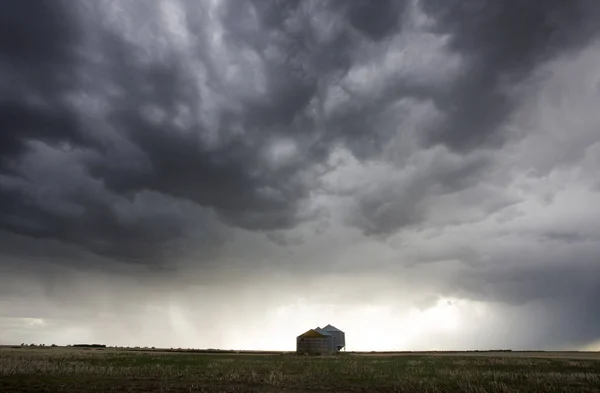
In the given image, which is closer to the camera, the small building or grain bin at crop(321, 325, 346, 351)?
the small building

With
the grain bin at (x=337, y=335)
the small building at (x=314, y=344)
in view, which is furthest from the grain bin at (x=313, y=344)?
the grain bin at (x=337, y=335)

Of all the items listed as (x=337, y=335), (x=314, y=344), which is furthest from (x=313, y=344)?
(x=337, y=335)

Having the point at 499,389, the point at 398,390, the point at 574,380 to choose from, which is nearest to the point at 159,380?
the point at 398,390

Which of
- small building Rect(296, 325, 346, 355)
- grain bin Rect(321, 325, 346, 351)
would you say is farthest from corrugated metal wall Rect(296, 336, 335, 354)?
grain bin Rect(321, 325, 346, 351)

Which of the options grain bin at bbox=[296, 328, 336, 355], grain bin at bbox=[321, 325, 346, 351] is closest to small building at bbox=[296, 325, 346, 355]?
grain bin at bbox=[296, 328, 336, 355]

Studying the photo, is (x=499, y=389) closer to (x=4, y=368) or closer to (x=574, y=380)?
(x=574, y=380)

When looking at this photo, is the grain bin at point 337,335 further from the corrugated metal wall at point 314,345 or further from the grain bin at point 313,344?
the corrugated metal wall at point 314,345

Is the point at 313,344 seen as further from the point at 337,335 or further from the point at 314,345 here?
the point at 337,335

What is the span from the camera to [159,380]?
3106 cm

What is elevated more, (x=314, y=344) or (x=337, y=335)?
(x=337, y=335)

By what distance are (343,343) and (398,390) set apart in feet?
318

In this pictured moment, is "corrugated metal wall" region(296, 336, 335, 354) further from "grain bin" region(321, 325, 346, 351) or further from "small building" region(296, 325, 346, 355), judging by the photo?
"grain bin" region(321, 325, 346, 351)

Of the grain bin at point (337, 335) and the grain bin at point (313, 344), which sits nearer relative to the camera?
the grain bin at point (313, 344)

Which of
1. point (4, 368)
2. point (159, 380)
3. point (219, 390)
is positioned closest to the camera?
point (219, 390)
